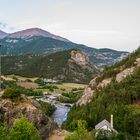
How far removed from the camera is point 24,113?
74938mm

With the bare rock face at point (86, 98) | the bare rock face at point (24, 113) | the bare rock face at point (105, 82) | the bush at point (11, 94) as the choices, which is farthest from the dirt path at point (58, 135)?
the bare rock face at point (105, 82)

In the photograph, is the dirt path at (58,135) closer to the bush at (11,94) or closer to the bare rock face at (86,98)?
the bush at (11,94)

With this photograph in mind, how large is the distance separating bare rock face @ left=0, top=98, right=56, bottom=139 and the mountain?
2619 centimetres

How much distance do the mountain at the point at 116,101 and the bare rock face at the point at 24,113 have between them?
26.2 m

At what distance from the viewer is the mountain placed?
407 feet

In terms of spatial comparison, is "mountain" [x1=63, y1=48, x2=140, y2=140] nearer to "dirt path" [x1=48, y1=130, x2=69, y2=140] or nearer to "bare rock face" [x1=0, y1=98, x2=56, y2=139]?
"dirt path" [x1=48, y1=130, x2=69, y2=140]

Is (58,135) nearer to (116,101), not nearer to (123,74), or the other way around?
(116,101)

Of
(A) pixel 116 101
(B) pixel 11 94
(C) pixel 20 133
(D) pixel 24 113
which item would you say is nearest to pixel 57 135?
(D) pixel 24 113

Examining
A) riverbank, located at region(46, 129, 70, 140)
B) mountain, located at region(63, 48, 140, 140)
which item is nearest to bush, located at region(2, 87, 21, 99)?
riverbank, located at region(46, 129, 70, 140)

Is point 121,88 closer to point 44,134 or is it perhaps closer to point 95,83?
point 95,83

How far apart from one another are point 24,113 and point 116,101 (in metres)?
80.1

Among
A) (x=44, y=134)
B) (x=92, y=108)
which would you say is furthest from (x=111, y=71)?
(x=44, y=134)

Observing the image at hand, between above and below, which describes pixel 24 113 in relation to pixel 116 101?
above

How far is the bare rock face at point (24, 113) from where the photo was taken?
74.2m
